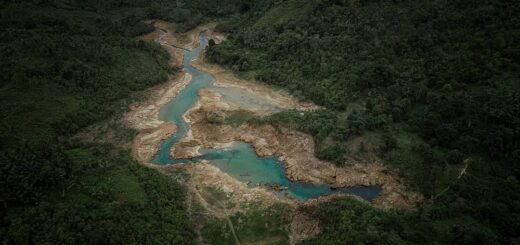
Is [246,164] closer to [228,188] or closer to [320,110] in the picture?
[228,188]

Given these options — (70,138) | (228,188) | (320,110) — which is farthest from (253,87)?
(70,138)

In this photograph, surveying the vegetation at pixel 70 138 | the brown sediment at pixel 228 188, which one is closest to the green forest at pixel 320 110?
the vegetation at pixel 70 138

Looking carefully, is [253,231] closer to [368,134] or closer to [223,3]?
[368,134]

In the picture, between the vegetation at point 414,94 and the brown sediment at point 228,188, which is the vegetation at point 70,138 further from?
the vegetation at point 414,94

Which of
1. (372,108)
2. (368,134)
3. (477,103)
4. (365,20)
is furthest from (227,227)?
(365,20)

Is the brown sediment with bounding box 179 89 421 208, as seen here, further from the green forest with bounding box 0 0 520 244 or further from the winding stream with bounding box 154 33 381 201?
the green forest with bounding box 0 0 520 244

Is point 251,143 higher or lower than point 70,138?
higher
